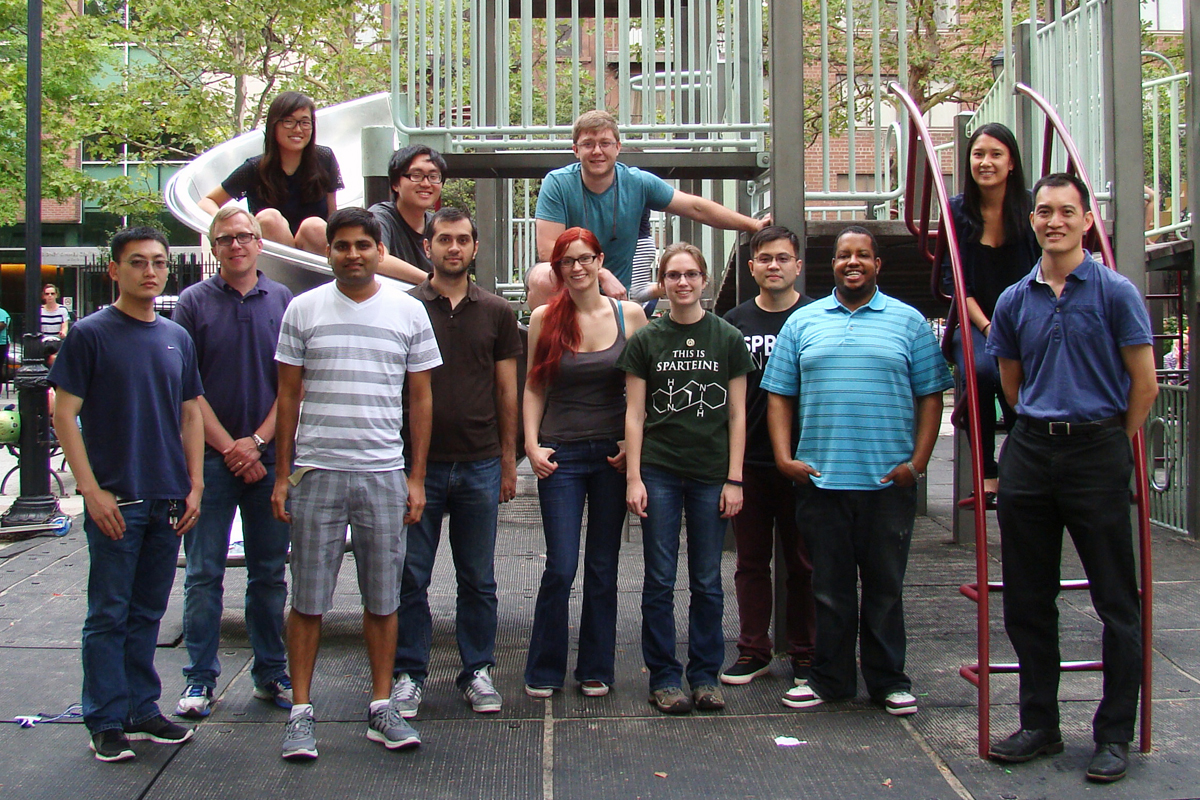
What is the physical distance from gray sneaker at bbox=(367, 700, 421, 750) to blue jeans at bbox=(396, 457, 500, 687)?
0.37 m

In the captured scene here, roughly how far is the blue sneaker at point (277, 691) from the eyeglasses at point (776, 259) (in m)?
2.62

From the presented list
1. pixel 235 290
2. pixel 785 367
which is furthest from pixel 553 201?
pixel 235 290

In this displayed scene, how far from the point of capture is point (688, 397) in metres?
4.46

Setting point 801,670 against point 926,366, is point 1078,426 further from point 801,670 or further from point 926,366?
point 801,670

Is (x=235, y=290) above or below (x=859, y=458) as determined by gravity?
above

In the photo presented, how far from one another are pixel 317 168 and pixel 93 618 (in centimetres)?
243

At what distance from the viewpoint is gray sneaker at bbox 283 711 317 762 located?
12.8 ft

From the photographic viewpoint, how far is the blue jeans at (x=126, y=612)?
390cm

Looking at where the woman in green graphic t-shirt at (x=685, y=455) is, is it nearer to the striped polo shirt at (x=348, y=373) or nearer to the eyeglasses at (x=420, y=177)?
the striped polo shirt at (x=348, y=373)

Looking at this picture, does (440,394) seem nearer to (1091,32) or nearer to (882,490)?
(882,490)

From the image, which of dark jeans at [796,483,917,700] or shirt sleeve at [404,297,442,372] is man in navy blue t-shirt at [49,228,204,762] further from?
dark jeans at [796,483,917,700]

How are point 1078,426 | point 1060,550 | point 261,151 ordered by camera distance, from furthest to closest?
point 261,151
point 1060,550
point 1078,426

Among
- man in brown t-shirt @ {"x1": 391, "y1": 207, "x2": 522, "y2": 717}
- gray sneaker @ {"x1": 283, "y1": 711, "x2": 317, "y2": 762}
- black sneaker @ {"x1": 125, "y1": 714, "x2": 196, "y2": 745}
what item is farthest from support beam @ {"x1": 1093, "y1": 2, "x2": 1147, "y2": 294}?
black sneaker @ {"x1": 125, "y1": 714, "x2": 196, "y2": 745}

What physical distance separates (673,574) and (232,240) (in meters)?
2.21
